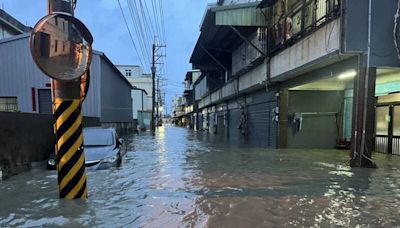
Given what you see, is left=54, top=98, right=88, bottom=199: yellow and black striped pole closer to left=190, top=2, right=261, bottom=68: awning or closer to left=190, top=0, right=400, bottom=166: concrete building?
left=190, top=0, right=400, bottom=166: concrete building

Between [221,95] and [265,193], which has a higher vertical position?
[221,95]

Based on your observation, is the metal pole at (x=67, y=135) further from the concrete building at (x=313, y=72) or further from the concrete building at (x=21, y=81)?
the concrete building at (x=21, y=81)

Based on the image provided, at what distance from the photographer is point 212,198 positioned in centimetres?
704

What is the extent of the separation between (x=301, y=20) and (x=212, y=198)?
1103cm

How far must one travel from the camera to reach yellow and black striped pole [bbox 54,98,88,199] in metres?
6.46

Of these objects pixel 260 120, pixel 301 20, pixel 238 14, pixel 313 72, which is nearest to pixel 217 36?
pixel 238 14

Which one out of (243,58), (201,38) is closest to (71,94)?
(243,58)

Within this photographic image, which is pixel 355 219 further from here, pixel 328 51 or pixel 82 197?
pixel 328 51

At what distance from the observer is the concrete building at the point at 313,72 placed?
1066cm

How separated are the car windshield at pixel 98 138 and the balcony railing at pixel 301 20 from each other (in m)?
7.95

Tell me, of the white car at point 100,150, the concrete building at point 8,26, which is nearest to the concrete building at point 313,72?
the white car at point 100,150

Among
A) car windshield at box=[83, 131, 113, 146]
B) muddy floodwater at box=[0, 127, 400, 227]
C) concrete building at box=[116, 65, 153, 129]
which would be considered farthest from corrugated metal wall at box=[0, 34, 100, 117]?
concrete building at box=[116, 65, 153, 129]

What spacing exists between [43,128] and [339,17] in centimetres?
1050

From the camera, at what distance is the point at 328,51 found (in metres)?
11.4
